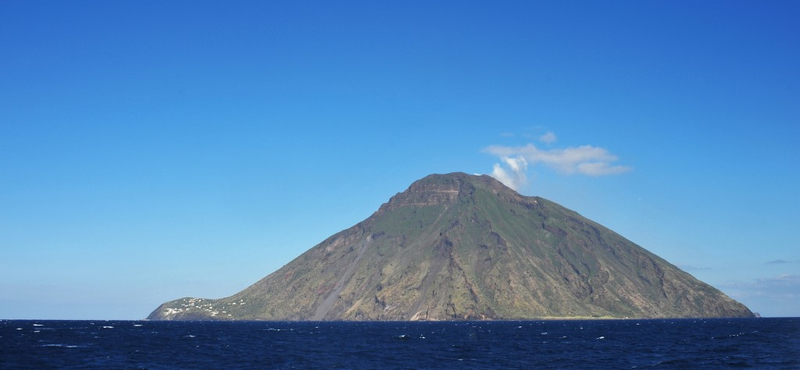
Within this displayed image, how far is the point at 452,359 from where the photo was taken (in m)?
116

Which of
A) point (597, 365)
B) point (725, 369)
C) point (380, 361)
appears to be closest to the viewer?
point (725, 369)

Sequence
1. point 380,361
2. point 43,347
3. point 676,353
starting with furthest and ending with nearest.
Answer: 1. point 43,347
2. point 676,353
3. point 380,361

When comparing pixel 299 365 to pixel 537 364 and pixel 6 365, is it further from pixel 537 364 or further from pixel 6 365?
pixel 6 365

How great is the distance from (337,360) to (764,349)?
3120 inches

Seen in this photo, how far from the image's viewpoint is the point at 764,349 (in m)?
130

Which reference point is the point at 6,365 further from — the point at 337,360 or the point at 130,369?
the point at 337,360

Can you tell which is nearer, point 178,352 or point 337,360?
point 337,360

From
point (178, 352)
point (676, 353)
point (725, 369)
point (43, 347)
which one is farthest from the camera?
point (43, 347)

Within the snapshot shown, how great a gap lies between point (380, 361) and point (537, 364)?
83.3 feet

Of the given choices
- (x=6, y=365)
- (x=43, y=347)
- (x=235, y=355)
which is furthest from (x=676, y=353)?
(x=43, y=347)

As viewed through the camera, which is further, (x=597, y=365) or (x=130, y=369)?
(x=597, y=365)

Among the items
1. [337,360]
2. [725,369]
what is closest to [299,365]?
[337,360]

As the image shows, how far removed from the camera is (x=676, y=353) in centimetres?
12394

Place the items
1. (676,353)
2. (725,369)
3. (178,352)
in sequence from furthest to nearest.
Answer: (178,352)
(676,353)
(725,369)
